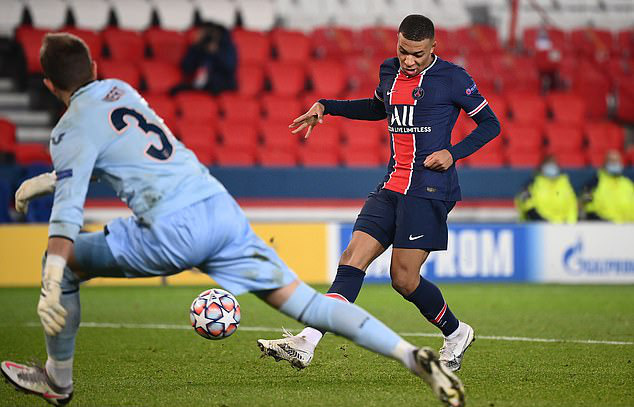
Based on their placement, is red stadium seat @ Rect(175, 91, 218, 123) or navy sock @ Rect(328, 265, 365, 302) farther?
red stadium seat @ Rect(175, 91, 218, 123)

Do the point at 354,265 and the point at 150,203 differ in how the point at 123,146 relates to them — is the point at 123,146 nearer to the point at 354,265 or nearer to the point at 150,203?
the point at 150,203

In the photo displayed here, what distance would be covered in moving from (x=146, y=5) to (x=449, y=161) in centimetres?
1323

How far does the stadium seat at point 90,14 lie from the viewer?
680 inches

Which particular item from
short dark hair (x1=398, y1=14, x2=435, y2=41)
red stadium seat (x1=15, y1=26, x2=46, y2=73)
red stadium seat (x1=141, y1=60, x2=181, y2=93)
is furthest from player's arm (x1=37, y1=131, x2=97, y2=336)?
red stadium seat (x1=15, y1=26, x2=46, y2=73)

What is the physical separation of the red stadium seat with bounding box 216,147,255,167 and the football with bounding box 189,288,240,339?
9174mm

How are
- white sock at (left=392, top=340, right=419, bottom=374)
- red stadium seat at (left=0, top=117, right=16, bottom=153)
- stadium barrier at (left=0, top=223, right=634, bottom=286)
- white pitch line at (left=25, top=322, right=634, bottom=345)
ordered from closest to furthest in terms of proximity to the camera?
white sock at (left=392, top=340, right=419, bottom=374) → white pitch line at (left=25, top=322, right=634, bottom=345) → stadium barrier at (left=0, top=223, right=634, bottom=286) → red stadium seat at (left=0, top=117, right=16, bottom=153)

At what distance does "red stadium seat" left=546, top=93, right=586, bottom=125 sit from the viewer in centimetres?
1712

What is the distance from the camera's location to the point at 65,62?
4371 millimetres

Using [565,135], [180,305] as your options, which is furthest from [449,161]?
[565,135]

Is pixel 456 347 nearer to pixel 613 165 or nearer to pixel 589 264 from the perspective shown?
pixel 589 264

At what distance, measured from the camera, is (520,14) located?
67.0 ft

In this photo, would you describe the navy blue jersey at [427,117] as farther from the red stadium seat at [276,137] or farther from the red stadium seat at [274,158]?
the red stadium seat at [276,137]

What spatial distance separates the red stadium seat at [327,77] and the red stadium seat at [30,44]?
14.5ft

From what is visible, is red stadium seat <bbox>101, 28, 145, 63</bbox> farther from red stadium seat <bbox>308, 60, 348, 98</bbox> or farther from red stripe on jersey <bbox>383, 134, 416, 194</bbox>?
red stripe on jersey <bbox>383, 134, 416, 194</bbox>
